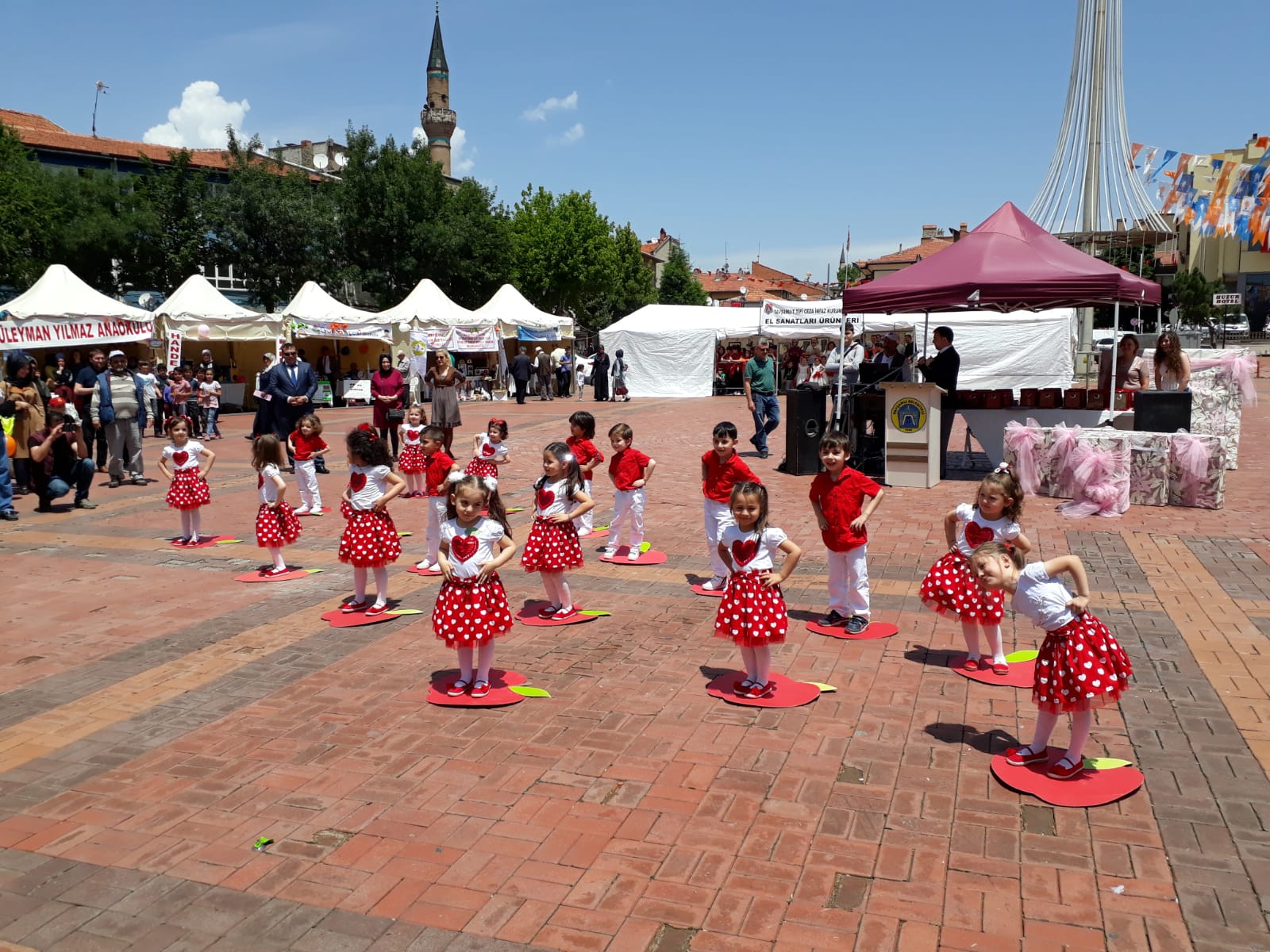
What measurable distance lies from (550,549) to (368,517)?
135 cm

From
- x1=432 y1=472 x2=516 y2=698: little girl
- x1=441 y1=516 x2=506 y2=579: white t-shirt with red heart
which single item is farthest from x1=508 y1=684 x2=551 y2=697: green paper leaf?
x1=441 y1=516 x2=506 y2=579: white t-shirt with red heart

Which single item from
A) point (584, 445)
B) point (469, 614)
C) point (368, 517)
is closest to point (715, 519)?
point (584, 445)

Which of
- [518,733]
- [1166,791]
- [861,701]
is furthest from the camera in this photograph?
[861,701]

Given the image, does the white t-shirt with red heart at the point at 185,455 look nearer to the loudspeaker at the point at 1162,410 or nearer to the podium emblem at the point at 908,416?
the podium emblem at the point at 908,416

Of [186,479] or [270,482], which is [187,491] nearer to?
[186,479]

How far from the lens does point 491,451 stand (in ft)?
29.7

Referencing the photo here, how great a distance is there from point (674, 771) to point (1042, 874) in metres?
1.60

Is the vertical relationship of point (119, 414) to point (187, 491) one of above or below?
above

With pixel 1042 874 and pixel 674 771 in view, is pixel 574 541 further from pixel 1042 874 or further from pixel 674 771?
pixel 1042 874

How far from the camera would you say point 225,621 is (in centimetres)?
689

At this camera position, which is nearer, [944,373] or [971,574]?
[971,574]

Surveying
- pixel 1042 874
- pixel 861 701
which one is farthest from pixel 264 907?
pixel 861 701

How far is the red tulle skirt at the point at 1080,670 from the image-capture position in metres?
3.96

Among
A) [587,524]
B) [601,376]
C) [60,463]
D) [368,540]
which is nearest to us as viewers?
[368,540]
